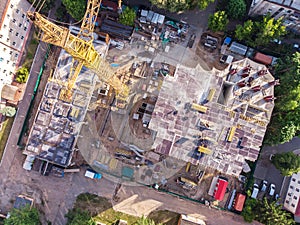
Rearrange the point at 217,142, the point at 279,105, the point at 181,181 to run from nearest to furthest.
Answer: the point at 217,142, the point at 279,105, the point at 181,181

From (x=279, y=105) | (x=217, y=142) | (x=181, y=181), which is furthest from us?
(x=181, y=181)

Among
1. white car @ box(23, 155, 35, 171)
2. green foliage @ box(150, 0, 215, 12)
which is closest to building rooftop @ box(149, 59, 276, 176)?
green foliage @ box(150, 0, 215, 12)

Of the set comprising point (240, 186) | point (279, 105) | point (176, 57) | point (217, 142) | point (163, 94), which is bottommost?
point (240, 186)

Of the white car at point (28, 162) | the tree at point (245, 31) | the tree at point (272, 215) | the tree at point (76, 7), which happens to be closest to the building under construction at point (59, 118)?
the white car at point (28, 162)

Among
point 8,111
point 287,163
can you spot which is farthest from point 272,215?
point 8,111

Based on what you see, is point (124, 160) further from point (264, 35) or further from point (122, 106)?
point (264, 35)

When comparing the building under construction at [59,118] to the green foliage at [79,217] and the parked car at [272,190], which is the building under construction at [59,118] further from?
the parked car at [272,190]

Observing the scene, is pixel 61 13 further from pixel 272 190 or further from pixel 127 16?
pixel 272 190

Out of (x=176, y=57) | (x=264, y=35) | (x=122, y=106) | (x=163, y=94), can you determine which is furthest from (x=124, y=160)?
(x=264, y=35)
